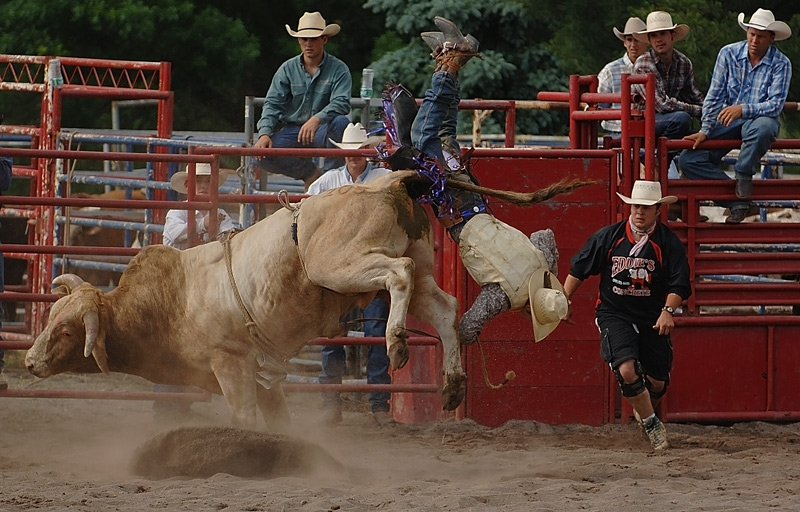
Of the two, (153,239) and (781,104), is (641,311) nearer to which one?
(781,104)

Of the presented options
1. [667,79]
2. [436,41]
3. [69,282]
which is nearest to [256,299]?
[69,282]

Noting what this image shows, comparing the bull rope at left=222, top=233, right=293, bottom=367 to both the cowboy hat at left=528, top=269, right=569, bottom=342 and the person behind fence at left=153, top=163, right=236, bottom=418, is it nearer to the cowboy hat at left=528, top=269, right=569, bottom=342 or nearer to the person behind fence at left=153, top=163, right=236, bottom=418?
the person behind fence at left=153, top=163, right=236, bottom=418

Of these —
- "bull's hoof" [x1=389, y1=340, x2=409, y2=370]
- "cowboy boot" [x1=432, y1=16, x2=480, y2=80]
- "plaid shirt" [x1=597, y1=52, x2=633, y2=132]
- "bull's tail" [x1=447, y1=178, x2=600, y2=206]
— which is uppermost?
"plaid shirt" [x1=597, y1=52, x2=633, y2=132]

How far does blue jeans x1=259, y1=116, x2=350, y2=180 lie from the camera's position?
897cm

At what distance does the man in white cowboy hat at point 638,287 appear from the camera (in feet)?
23.4

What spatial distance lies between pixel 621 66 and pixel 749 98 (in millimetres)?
1401

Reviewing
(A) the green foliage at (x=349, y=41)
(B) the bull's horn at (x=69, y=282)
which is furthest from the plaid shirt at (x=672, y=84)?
(A) the green foliage at (x=349, y=41)

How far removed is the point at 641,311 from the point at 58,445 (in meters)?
3.45

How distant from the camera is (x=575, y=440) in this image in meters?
7.65

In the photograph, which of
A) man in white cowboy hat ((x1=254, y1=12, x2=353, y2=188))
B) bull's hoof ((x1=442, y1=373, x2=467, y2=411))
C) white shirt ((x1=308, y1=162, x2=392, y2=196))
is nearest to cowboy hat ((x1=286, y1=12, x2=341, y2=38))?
man in white cowboy hat ((x1=254, y1=12, x2=353, y2=188))

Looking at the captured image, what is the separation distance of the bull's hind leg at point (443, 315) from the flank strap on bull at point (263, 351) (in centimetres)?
78

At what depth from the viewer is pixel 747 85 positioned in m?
8.04

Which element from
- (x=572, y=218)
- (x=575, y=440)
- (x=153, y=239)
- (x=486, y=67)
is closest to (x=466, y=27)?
(x=486, y=67)

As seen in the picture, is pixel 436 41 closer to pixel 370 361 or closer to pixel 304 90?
pixel 370 361
